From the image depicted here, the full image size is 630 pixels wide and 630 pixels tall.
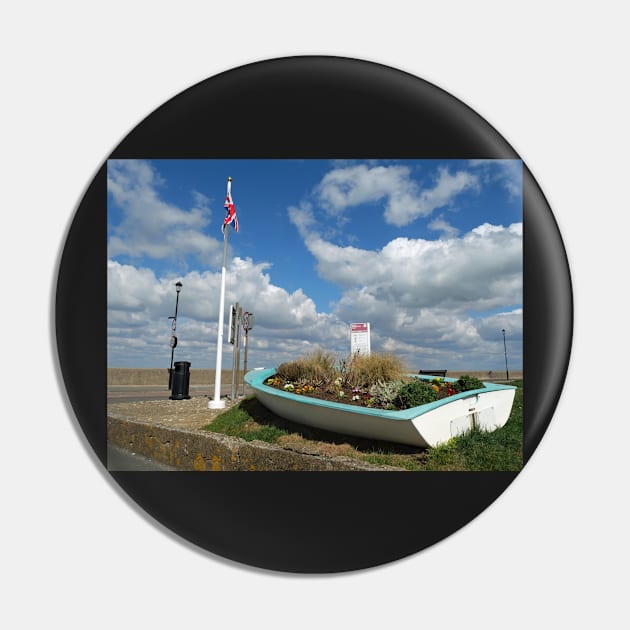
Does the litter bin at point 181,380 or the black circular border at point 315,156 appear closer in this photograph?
the black circular border at point 315,156

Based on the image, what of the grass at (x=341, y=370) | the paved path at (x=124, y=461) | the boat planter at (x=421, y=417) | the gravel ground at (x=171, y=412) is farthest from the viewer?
the grass at (x=341, y=370)

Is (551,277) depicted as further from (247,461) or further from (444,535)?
(247,461)

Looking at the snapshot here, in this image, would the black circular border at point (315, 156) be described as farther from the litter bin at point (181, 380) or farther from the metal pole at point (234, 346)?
the litter bin at point (181, 380)

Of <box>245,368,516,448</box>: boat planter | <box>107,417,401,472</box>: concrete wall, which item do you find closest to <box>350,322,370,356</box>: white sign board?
<box>245,368,516,448</box>: boat planter

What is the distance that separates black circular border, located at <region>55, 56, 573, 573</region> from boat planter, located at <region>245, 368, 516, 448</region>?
0.55 m

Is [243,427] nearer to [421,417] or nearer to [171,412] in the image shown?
[171,412]

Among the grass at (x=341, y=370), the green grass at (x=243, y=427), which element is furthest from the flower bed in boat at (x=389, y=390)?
the green grass at (x=243, y=427)

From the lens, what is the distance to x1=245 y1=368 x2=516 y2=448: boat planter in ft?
10.6

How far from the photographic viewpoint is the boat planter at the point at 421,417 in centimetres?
322

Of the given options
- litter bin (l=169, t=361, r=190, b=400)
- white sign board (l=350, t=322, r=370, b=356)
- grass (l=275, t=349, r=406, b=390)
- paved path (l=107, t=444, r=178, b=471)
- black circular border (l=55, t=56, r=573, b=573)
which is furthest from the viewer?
litter bin (l=169, t=361, r=190, b=400)

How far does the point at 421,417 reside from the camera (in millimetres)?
3217

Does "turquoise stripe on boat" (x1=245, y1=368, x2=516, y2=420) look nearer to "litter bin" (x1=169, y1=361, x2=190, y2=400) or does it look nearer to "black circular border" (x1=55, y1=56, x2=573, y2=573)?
"black circular border" (x1=55, y1=56, x2=573, y2=573)

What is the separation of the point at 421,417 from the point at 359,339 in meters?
1.80

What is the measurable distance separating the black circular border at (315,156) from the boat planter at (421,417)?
1.81 ft
